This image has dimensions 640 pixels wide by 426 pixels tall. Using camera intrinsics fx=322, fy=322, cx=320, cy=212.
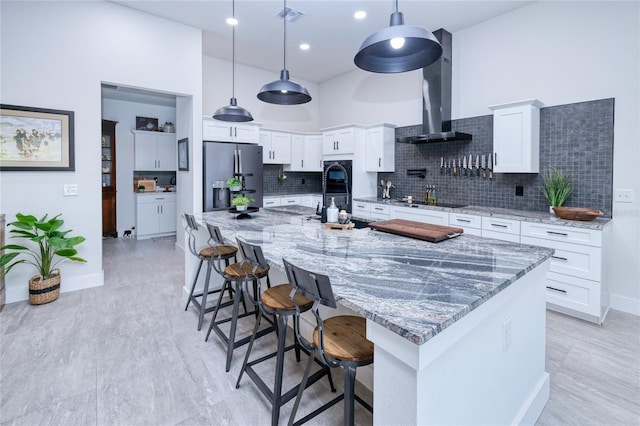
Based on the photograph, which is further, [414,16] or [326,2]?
[414,16]

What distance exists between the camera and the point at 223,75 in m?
5.64

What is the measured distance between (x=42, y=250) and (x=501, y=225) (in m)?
4.84

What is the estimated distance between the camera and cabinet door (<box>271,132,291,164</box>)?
19.3 feet

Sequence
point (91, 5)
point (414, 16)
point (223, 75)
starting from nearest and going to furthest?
point (91, 5) → point (414, 16) → point (223, 75)

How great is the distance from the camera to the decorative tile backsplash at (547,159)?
327 cm

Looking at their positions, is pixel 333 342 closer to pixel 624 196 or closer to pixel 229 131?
pixel 624 196

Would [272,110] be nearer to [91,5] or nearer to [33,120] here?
[91,5]

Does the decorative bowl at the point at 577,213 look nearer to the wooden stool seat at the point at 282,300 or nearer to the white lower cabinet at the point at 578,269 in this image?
the white lower cabinet at the point at 578,269

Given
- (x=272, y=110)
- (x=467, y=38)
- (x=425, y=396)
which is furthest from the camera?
(x=272, y=110)

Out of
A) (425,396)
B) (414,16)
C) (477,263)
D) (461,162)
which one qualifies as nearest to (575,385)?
(477,263)

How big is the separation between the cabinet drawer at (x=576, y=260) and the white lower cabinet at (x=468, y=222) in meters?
0.63

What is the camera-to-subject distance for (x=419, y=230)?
2244mm

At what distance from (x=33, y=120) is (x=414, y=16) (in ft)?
14.8

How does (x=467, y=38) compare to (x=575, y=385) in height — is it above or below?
above
